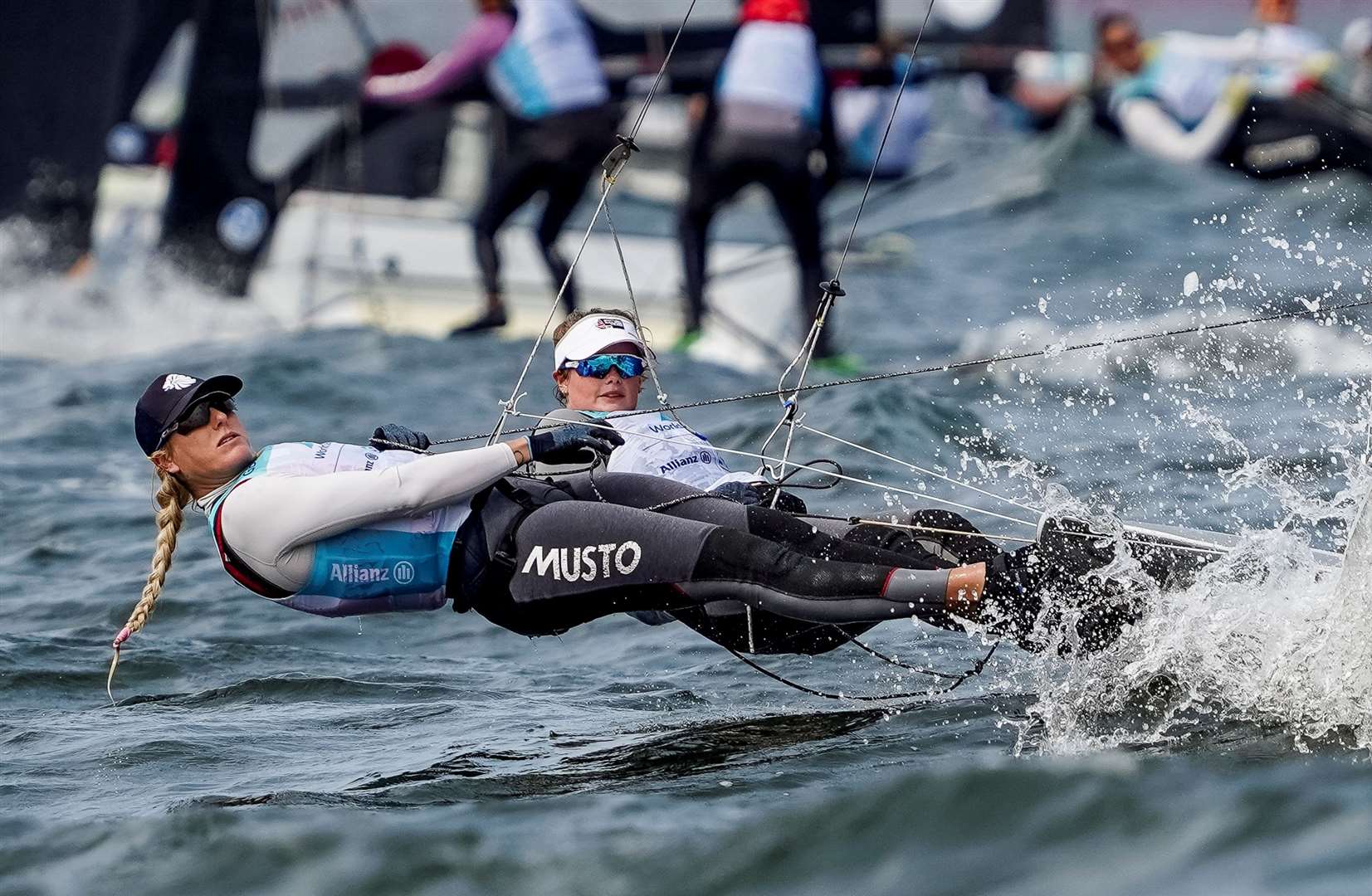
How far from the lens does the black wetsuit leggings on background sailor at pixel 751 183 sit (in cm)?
962

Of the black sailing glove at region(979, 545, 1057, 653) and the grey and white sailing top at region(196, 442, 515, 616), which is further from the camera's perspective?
the grey and white sailing top at region(196, 442, 515, 616)

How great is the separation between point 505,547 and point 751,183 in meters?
6.45

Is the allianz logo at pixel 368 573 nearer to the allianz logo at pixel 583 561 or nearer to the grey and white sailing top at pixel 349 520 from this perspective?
the grey and white sailing top at pixel 349 520

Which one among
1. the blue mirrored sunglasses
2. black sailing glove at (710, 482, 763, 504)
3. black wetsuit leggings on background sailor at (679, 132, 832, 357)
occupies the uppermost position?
black wetsuit leggings on background sailor at (679, 132, 832, 357)

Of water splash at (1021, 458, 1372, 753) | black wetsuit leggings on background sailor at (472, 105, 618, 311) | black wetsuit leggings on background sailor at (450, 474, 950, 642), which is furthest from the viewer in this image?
black wetsuit leggings on background sailor at (472, 105, 618, 311)

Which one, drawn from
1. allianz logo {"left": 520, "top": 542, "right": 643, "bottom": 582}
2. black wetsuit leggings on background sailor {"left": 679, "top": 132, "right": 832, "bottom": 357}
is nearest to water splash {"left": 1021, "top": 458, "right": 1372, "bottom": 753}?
allianz logo {"left": 520, "top": 542, "right": 643, "bottom": 582}

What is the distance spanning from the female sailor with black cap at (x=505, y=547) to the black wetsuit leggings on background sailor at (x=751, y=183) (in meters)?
6.05

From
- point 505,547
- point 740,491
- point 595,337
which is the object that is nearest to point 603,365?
point 595,337

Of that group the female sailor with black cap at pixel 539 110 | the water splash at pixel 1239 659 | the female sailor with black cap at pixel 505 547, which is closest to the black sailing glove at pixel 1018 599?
the female sailor with black cap at pixel 505 547

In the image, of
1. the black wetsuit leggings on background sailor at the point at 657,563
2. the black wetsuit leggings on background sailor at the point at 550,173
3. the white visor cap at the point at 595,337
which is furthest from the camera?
the black wetsuit leggings on background sailor at the point at 550,173

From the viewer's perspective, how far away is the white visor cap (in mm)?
4004

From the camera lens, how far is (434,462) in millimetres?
3520

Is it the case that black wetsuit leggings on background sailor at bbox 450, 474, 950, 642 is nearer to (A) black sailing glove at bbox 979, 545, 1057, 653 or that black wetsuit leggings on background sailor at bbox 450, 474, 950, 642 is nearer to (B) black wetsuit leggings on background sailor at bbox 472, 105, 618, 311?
(A) black sailing glove at bbox 979, 545, 1057, 653

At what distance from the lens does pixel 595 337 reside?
158 inches
